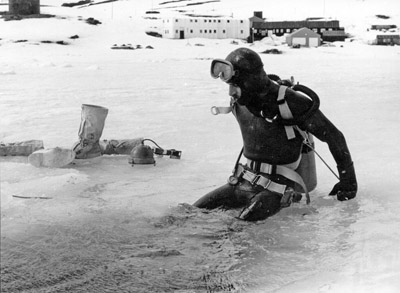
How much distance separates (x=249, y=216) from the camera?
338 cm

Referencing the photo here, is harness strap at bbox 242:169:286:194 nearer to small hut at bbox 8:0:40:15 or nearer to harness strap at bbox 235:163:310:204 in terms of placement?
harness strap at bbox 235:163:310:204

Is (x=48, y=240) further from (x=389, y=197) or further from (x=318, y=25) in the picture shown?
(x=318, y=25)

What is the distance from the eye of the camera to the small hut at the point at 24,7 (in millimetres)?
49938

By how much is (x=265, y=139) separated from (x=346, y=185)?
0.59 m

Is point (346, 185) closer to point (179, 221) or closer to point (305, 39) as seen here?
point (179, 221)

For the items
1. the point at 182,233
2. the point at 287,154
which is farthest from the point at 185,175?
the point at 182,233

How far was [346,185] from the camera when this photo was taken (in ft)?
12.3

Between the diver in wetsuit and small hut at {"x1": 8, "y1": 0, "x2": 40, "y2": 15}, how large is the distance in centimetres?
4963

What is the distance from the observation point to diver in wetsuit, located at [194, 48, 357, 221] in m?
3.45

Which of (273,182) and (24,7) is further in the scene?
(24,7)

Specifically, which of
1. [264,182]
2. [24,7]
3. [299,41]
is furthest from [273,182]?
[24,7]

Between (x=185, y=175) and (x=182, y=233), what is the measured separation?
1.65 meters

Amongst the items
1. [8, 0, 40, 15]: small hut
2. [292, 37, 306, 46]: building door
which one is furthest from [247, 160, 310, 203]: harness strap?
[8, 0, 40, 15]: small hut

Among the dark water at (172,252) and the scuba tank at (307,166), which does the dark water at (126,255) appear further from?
the scuba tank at (307,166)
